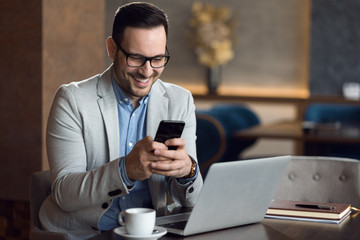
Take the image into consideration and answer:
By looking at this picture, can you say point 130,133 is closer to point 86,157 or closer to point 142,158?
point 86,157

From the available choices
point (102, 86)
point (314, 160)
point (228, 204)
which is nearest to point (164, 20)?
point (102, 86)

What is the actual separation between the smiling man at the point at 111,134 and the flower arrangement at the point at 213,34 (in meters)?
5.78

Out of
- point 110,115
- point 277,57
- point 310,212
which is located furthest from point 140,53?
point 277,57

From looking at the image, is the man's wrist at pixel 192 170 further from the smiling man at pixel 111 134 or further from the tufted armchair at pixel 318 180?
the tufted armchair at pixel 318 180

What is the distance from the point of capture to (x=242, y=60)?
7863mm

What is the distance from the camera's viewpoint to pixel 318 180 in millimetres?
2367

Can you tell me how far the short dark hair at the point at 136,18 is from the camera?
1786mm

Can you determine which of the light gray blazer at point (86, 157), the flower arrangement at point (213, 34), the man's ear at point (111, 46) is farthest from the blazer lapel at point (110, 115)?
the flower arrangement at point (213, 34)

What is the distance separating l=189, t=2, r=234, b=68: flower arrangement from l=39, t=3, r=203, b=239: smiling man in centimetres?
578

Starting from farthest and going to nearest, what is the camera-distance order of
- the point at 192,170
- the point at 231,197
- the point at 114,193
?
the point at 192,170 < the point at 114,193 < the point at 231,197

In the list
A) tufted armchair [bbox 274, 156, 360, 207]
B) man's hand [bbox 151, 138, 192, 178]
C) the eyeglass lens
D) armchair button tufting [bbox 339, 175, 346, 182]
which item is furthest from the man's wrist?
armchair button tufting [bbox 339, 175, 346, 182]

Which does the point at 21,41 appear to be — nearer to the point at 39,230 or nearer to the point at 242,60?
the point at 39,230

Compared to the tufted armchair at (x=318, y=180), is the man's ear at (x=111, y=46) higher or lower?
higher

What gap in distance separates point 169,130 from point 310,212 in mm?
529
